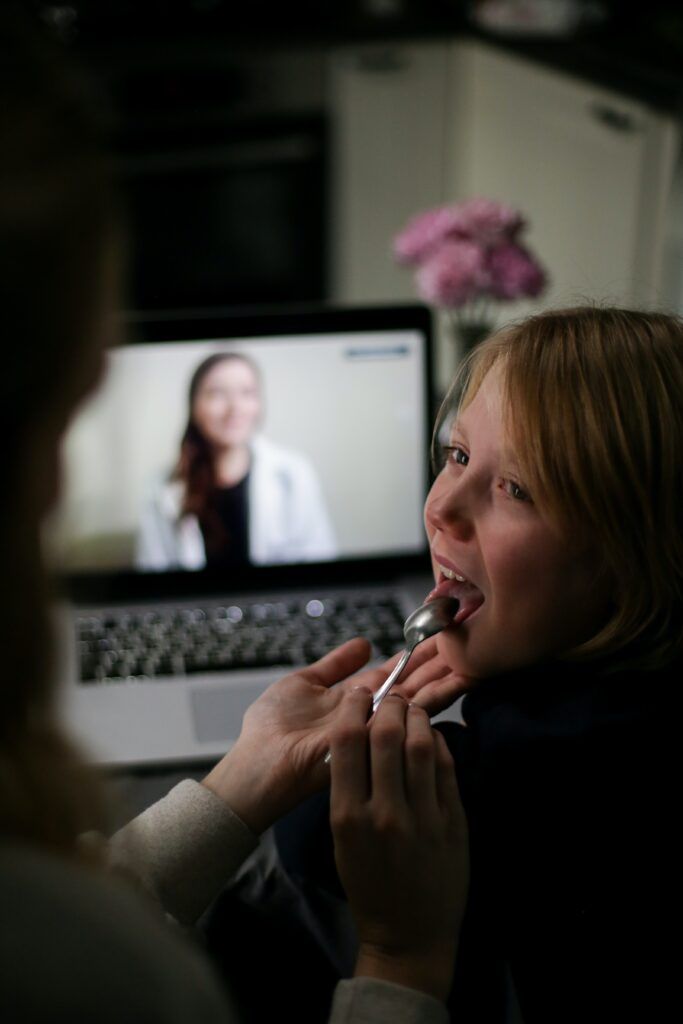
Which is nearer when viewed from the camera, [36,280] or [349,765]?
[36,280]

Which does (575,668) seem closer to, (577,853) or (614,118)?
(577,853)

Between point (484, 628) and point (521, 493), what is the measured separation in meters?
0.08

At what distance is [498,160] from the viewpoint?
220 centimetres

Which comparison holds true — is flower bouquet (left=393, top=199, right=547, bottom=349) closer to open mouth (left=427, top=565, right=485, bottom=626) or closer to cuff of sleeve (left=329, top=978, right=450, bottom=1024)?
open mouth (left=427, top=565, right=485, bottom=626)

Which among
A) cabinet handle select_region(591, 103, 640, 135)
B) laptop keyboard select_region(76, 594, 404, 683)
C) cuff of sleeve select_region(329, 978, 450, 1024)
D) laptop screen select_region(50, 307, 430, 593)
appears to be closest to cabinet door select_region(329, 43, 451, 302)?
cabinet handle select_region(591, 103, 640, 135)

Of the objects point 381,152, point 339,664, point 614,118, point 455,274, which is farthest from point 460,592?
point 381,152

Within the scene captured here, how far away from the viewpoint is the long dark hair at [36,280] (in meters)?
0.34

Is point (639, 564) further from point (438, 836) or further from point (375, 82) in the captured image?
point (375, 82)

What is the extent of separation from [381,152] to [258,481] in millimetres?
1586

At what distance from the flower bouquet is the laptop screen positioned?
18 centimetres

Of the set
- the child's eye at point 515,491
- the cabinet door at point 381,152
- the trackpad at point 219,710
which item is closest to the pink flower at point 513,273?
the trackpad at point 219,710

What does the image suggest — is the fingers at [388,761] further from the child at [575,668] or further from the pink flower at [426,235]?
the pink flower at [426,235]

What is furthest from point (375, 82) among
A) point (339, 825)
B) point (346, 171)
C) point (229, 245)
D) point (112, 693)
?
point (339, 825)

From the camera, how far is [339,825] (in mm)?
562
